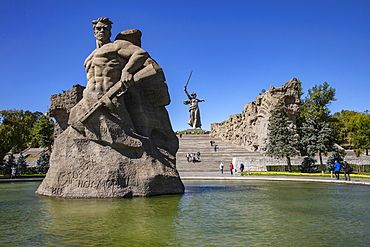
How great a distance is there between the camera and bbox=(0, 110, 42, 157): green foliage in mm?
38800

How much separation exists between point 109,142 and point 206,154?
24770 millimetres

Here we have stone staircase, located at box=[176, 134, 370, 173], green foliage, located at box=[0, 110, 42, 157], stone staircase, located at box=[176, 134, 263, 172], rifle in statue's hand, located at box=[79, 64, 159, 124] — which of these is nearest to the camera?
rifle in statue's hand, located at box=[79, 64, 159, 124]

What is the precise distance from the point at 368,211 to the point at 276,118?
68.5 ft

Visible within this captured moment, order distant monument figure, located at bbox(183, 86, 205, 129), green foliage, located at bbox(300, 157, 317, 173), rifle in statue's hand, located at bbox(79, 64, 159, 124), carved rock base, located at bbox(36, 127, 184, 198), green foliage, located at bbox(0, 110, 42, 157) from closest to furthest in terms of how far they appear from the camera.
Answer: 1. carved rock base, located at bbox(36, 127, 184, 198)
2. rifle in statue's hand, located at bbox(79, 64, 159, 124)
3. green foliage, located at bbox(300, 157, 317, 173)
4. green foliage, located at bbox(0, 110, 42, 157)
5. distant monument figure, located at bbox(183, 86, 205, 129)

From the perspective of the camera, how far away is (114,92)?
860cm

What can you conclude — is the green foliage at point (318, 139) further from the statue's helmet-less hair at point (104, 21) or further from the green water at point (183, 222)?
the statue's helmet-less hair at point (104, 21)

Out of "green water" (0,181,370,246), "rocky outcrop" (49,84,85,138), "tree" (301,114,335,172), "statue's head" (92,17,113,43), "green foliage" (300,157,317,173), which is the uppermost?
"rocky outcrop" (49,84,85,138)

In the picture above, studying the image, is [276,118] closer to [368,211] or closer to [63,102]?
[63,102]

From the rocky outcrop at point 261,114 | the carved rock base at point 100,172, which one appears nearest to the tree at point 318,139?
the rocky outcrop at point 261,114

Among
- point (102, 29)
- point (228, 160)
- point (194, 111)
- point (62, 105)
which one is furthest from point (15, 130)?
point (102, 29)

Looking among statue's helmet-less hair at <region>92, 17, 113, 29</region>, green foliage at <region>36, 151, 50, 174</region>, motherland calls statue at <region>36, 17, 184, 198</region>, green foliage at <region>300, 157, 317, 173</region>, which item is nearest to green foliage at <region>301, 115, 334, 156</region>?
green foliage at <region>300, 157, 317, 173</region>

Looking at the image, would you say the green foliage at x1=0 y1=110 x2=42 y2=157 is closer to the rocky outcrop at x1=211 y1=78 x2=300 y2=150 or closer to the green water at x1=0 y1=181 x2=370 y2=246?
the rocky outcrop at x1=211 y1=78 x2=300 y2=150

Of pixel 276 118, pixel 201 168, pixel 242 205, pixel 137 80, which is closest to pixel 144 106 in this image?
pixel 137 80

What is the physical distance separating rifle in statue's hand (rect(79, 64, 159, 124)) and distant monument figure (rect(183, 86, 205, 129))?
48.6 m
